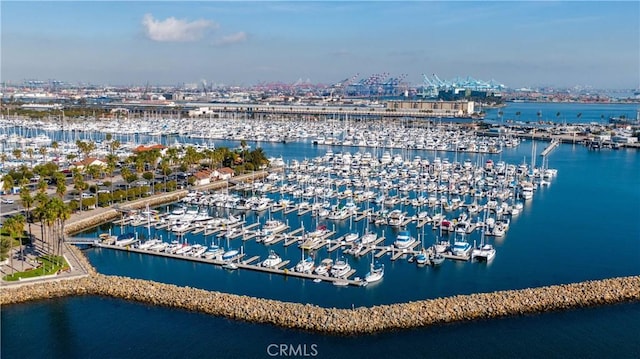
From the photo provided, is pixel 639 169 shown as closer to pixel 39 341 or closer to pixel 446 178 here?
pixel 446 178

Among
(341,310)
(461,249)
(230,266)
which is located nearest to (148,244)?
(230,266)

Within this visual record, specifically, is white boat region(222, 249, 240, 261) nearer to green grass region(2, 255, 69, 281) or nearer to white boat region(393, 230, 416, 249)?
green grass region(2, 255, 69, 281)

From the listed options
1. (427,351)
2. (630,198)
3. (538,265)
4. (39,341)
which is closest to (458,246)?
(538,265)

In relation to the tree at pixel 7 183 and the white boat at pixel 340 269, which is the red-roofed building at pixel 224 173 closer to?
the tree at pixel 7 183

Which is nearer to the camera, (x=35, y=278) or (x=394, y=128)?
(x=35, y=278)

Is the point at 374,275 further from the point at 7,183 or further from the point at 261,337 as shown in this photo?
the point at 7,183

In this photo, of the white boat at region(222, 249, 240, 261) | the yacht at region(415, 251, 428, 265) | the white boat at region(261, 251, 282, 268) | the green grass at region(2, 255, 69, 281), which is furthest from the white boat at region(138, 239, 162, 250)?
the yacht at region(415, 251, 428, 265)
